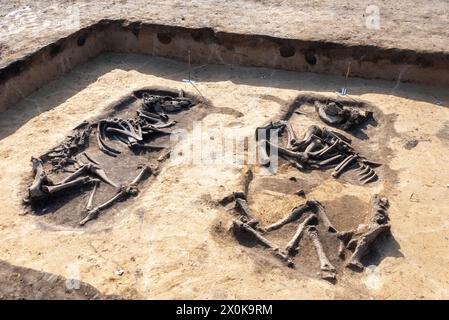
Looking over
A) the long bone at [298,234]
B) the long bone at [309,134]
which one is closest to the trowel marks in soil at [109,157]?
the long bone at [309,134]

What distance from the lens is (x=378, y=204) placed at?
6574 millimetres

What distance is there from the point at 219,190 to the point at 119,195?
1.46 meters

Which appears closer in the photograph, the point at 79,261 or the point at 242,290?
the point at 242,290

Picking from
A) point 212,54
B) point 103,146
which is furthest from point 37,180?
point 212,54

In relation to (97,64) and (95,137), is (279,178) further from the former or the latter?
(97,64)

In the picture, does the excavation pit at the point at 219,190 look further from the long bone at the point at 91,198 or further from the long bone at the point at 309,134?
the long bone at the point at 309,134

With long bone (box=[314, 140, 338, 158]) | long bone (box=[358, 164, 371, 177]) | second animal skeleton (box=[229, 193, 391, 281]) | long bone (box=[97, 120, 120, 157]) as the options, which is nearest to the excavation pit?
second animal skeleton (box=[229, 193, 391, 281])

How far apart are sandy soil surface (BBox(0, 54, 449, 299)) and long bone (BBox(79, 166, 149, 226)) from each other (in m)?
0.14

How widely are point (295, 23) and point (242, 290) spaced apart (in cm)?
696

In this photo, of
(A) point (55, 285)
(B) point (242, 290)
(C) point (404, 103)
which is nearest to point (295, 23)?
(C) point (404, 103)

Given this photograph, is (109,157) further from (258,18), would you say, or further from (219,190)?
(258,18)

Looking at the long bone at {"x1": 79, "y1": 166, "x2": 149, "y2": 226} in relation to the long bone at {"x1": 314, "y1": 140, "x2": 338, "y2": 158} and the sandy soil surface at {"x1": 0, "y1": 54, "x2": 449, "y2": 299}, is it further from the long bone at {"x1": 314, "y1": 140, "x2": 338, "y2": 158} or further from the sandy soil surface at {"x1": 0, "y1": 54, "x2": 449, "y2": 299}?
the long bone at {"x1": 314, "y1": 140, "x2": 338, "y2": 158}

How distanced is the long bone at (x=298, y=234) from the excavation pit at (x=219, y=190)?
0.11 meters

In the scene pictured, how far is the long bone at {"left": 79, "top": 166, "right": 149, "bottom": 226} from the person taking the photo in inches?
260
